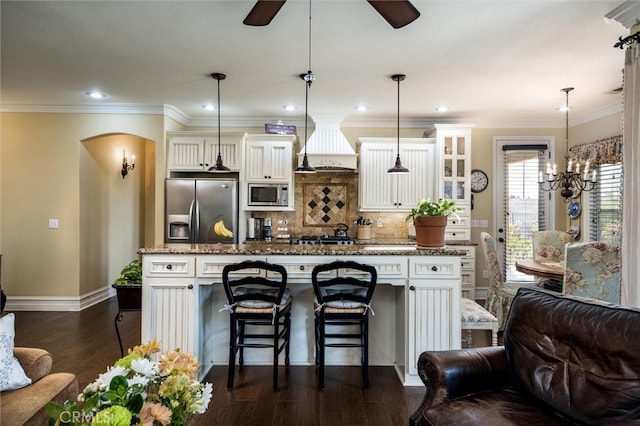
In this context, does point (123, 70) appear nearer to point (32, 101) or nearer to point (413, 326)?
point (32, 101)

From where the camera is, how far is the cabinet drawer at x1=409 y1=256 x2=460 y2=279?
273 centimetres

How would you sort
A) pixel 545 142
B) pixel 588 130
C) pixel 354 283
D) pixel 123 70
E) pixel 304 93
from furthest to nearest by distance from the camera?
pixel 545 142
pixel 588 130
pixel 304 93
pixel 123 70
pixel 354 283

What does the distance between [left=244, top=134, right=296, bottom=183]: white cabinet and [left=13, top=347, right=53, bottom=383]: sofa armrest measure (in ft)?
11.5

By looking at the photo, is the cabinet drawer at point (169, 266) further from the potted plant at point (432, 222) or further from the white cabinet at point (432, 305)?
the potted plant at point (432, 222)

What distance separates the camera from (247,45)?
9.87 feet

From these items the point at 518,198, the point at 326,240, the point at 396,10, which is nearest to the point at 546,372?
the point at 396,10

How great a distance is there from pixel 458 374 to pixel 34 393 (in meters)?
1.94

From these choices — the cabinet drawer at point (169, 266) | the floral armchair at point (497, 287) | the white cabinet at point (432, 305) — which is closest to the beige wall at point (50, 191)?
the cabinet drawer at point (169, 266)

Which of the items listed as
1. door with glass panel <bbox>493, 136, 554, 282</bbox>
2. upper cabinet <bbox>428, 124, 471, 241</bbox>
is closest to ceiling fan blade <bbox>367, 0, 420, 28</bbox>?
upper cabinet <bbox>428, 124, 471, 241</bbox>

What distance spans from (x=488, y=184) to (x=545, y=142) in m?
1.05

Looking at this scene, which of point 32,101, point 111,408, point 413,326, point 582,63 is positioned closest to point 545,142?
point 582,63

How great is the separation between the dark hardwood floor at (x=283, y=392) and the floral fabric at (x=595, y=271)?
60.3 inches

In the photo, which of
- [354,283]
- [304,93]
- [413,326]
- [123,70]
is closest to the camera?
[354,283]

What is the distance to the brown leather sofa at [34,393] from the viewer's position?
1453 mm
